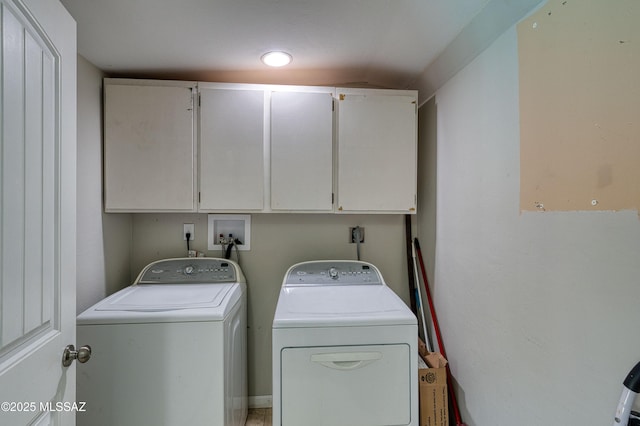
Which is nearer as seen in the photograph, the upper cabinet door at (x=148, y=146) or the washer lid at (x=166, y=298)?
the washer lid at (x=166, y=298)

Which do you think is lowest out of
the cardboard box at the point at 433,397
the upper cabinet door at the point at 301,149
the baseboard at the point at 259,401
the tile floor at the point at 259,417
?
the tile floor at the point at 259,417

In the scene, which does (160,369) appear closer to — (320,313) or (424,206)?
(320,313)

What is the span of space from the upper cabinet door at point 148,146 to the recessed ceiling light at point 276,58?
1.59 ft

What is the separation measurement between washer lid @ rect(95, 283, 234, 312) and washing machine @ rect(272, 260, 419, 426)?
44 cm

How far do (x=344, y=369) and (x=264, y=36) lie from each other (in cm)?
166

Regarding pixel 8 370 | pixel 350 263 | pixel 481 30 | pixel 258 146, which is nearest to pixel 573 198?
pixel 481 30

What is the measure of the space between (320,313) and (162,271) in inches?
44.4

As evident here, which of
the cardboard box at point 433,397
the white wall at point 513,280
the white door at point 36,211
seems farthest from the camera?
the cardboard box at point 433,397

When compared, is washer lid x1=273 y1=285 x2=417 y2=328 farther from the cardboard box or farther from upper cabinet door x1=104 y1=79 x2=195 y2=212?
upper cabinet door x1=104 y1=79 x2=195 y2=212

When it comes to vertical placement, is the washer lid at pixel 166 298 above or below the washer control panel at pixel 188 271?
below

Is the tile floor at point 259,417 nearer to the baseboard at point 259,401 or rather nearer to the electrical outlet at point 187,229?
the baseboard at point 259,401

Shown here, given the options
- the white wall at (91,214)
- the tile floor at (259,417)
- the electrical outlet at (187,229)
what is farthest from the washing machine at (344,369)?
the white wall at (91,214)

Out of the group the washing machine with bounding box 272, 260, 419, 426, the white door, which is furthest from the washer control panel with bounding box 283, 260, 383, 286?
the white door

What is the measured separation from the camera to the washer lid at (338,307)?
3.93 ft
